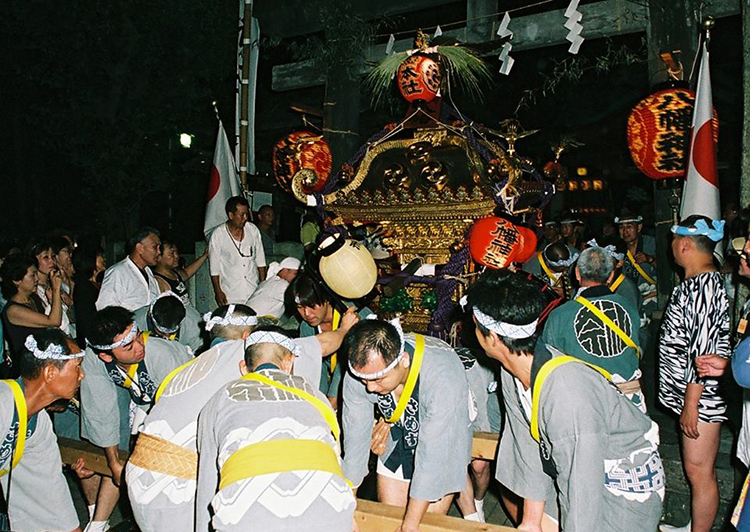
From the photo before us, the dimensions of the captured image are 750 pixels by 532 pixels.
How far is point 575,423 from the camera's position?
2.41 m

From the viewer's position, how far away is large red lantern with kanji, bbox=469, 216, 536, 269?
5.16 meters

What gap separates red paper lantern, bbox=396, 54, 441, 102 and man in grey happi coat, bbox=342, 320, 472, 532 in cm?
334

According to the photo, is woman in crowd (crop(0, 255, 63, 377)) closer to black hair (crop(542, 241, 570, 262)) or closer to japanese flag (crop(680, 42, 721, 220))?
black hair (crop(542, 241, 570, 262))

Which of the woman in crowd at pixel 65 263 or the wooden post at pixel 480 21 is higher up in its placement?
the wooden post at pixel 480 21

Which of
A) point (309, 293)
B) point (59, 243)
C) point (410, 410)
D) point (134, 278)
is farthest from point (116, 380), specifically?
point (59, 243)

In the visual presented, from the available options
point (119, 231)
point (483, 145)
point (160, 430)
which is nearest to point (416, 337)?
point (160, 430)

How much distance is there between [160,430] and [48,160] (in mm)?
14584

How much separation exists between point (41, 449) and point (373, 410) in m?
1.75

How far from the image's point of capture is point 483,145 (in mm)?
5863

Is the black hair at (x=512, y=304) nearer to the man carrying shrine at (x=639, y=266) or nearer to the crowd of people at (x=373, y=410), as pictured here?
the crowd of people at (x=373, y=410)

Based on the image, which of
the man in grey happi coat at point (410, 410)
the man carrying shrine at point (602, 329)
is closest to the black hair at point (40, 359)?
the man in grey happi coat at point (410, 410)

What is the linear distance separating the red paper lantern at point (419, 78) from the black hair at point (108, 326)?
358 cm

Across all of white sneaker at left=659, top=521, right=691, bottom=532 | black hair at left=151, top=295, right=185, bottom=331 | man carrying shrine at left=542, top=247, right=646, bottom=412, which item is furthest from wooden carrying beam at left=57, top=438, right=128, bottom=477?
white sneaker at left=659, top=521, right=691, bottom=532

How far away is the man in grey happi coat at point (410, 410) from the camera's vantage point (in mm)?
2932
